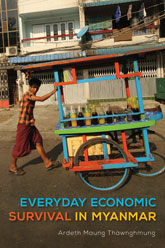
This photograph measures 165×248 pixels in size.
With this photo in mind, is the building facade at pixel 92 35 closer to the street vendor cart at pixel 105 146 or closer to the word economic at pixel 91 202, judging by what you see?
the street vendor cart at pixel 105 146

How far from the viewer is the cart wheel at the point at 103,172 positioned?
340cm

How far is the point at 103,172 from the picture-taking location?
3682 mm

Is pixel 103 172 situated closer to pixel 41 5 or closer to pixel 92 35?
pixel 92 35

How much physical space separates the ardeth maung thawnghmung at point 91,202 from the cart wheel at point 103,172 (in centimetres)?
25

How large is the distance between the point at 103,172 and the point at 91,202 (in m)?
0.64

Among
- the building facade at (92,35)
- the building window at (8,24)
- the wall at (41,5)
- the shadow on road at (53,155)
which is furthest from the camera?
the building window at (8,24)

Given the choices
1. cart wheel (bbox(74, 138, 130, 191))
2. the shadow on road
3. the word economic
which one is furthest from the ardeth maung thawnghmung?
the shadow on road

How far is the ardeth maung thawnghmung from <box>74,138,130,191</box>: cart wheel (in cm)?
25

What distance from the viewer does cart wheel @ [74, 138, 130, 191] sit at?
340 centimetres

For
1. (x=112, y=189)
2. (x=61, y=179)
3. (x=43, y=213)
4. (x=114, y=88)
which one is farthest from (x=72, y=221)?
(x=114, y=88)

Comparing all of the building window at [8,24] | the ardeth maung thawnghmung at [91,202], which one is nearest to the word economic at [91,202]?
the ardeth maung thawnghmung at [91,202]

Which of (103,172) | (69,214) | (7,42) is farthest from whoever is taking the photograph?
(7,42)

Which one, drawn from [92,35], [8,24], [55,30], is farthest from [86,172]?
[8,24]

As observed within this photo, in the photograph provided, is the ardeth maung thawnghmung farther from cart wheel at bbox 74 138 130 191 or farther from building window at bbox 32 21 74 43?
building window at bbox 32 21 74 43
